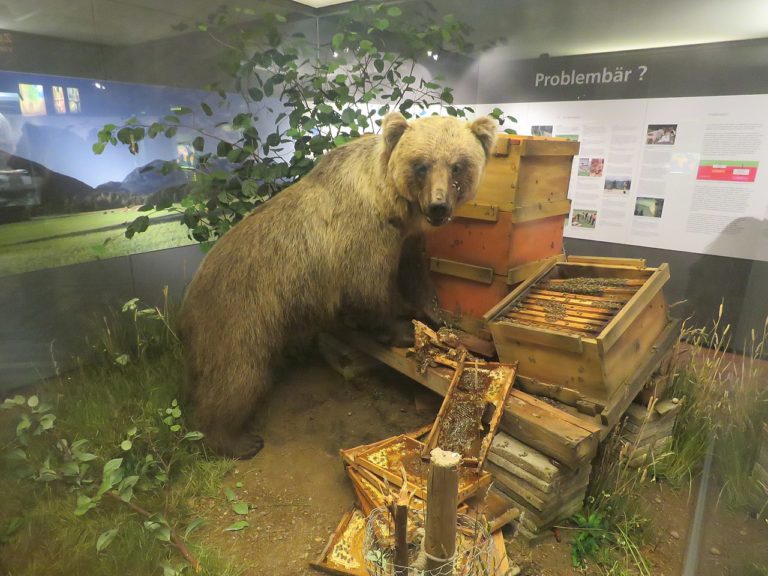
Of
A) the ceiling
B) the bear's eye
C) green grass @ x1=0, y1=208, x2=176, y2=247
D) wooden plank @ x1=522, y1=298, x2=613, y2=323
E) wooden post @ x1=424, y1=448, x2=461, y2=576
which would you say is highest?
the ceiling

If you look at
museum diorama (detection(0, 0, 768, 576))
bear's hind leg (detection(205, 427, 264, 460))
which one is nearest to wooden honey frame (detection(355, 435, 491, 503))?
museum diorama (detection(0, 0, 768, 576))

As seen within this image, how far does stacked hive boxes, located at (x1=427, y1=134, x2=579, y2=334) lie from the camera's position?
10.0ft

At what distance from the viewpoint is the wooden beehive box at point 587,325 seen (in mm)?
2537

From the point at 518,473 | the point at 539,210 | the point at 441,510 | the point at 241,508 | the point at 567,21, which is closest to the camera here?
the point at 441,510

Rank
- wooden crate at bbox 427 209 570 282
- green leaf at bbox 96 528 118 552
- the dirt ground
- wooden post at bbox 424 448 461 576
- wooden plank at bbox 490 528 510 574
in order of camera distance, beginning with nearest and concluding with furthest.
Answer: wooden post at bbox 424 448 461 576
green leaf at bbox 96 528 118 552
wooden plank at bbox 490 528 510 574
the dirt ground
wooden crate at bbox 427 209 570 282

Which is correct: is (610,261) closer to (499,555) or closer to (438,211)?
(438,211)

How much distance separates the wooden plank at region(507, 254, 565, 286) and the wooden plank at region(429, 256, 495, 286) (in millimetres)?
122

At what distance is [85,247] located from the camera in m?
3.39

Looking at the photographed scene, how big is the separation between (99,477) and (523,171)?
2963 millimetres

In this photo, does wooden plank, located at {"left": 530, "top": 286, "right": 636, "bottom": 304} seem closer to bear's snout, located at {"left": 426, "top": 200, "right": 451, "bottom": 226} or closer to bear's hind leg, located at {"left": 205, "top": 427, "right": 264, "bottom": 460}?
bear's snout, located at {"left": 426, "top": 200, "right": 451, "bottom": 226}

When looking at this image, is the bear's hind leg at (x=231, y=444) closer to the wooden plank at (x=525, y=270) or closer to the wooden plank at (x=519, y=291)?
the wooden plank at (x=519, y=291)

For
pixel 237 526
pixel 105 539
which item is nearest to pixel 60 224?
pixel 105 539

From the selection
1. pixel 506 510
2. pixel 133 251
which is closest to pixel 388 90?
pixel 133 251

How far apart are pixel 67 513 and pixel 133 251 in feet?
6.61
